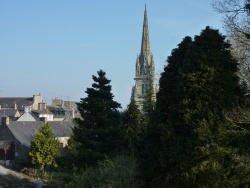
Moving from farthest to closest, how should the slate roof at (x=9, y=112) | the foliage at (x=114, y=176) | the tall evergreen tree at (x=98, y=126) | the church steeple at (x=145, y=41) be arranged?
the church steeple at (x=145, y=41), the slate roof at (x=9, y=112), the tall evergreen tree at (x=98, y=126), the foliage at (x=114, y=176)

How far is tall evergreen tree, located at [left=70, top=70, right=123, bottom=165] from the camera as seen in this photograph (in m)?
24.6

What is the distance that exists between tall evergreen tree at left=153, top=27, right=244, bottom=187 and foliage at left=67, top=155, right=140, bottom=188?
2.01 metres

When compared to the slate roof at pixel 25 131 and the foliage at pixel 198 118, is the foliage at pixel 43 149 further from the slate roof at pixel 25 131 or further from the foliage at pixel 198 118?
the foliage at pixel 198 118

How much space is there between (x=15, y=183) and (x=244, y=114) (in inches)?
1136

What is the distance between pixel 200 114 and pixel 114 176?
15.5 feet

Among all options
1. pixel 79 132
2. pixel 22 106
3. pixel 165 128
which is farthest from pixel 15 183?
pixel 22 106

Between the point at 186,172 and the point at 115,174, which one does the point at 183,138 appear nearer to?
the point at 186,172

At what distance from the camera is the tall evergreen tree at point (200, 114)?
15.1 meters

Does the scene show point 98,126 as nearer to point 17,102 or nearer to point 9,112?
point 9,112

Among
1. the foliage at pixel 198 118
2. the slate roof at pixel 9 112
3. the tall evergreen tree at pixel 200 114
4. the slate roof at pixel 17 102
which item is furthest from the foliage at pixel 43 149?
the slate roof at pixel 17 102

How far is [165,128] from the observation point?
52.3ft

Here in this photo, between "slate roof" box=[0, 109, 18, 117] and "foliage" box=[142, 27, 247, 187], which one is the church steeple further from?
"foliage" box=[142, 27, 247, 187]

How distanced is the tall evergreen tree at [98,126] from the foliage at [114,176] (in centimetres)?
412

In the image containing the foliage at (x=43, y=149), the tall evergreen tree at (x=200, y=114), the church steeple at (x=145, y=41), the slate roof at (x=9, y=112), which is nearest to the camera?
the tall evergreen tree at (x=200, y=114)
